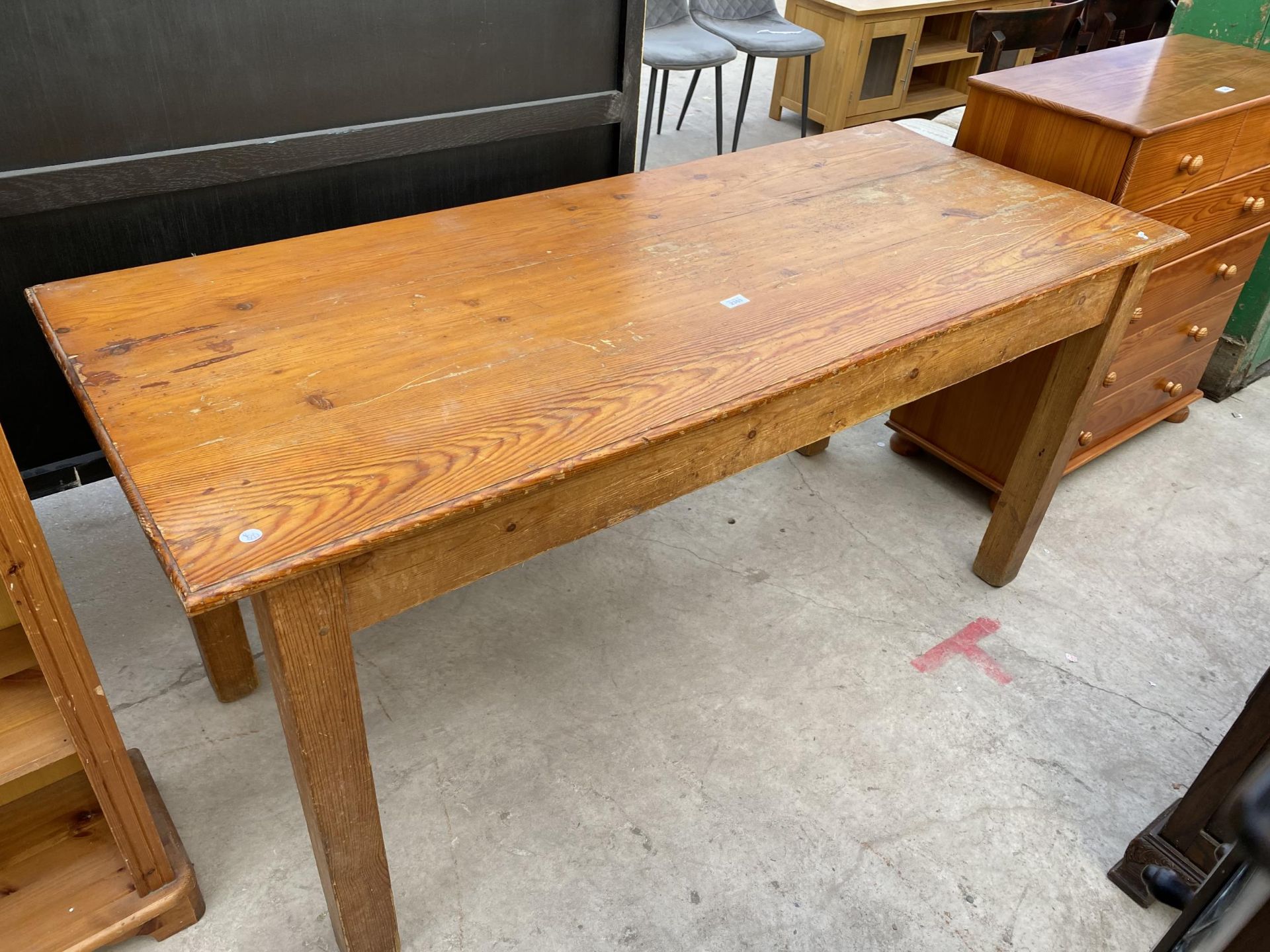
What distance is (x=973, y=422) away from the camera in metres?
2.33

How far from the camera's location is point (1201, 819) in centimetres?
146

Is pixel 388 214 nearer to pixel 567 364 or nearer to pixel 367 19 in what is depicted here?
pixel 367 19

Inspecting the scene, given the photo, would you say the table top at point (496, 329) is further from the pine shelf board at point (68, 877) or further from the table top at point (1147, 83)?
the pine shelf board at point (68, 877)

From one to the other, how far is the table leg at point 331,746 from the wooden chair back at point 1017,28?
263 cm

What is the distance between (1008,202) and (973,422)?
26.9 inches

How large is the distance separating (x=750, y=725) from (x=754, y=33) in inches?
136

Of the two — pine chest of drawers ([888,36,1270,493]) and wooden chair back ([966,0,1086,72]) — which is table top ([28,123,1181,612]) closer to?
pine chest of drawers ([888,36,1270,493])

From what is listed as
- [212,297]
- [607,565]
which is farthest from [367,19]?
[607,565]

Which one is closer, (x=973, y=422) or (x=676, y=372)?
(x=676, y=372)

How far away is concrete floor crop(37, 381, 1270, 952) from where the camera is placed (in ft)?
4.86

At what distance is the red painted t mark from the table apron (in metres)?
0.67

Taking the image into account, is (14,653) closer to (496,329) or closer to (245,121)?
(496,329)

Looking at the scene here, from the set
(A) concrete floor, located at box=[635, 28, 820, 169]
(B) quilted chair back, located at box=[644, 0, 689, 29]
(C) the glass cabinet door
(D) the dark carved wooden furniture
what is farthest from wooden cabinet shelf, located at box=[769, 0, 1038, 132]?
Answer: (D) the dark carved wooden furniture

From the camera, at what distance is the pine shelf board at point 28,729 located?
3.81 ft
